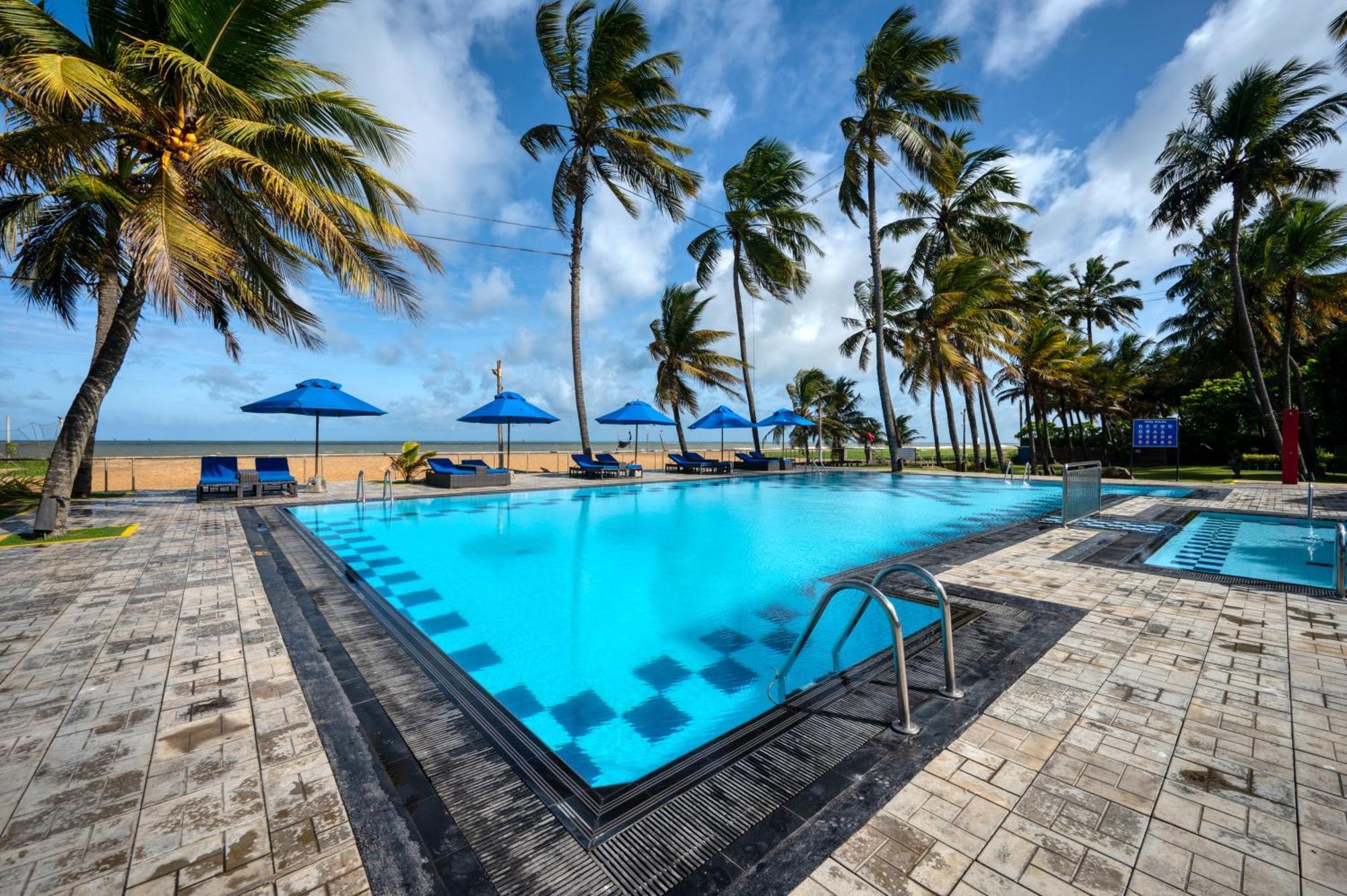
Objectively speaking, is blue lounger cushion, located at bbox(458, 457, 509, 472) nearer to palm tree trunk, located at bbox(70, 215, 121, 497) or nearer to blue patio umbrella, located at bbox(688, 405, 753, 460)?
palm tree trunk, located at bbox(70, 215, 121, 497)

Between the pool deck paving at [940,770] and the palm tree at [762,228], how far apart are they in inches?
761

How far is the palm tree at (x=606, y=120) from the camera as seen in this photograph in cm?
1548

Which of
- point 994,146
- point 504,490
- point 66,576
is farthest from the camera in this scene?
point 994,146

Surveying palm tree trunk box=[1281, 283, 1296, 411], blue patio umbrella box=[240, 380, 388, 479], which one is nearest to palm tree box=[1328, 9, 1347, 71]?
palm tree trunk box=[1281, 283, 1296, 411]

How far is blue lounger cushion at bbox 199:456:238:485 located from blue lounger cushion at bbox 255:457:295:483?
47 centimetres

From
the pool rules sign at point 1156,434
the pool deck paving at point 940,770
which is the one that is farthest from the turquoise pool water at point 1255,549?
the pool rules sign at point 1156,434

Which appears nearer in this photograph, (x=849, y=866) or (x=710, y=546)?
(x=849, y=866)

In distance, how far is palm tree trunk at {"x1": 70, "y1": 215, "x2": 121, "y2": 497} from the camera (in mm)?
8438

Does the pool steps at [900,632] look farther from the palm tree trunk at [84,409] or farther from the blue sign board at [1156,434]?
the blue sign board at [1156,434]

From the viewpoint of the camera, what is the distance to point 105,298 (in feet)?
32.1

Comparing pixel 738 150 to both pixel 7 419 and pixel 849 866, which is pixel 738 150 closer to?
pixel 849 866

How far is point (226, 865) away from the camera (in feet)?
5.82

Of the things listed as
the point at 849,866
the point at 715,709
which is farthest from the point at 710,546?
the point at 849,866

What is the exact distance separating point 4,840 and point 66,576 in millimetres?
5013
